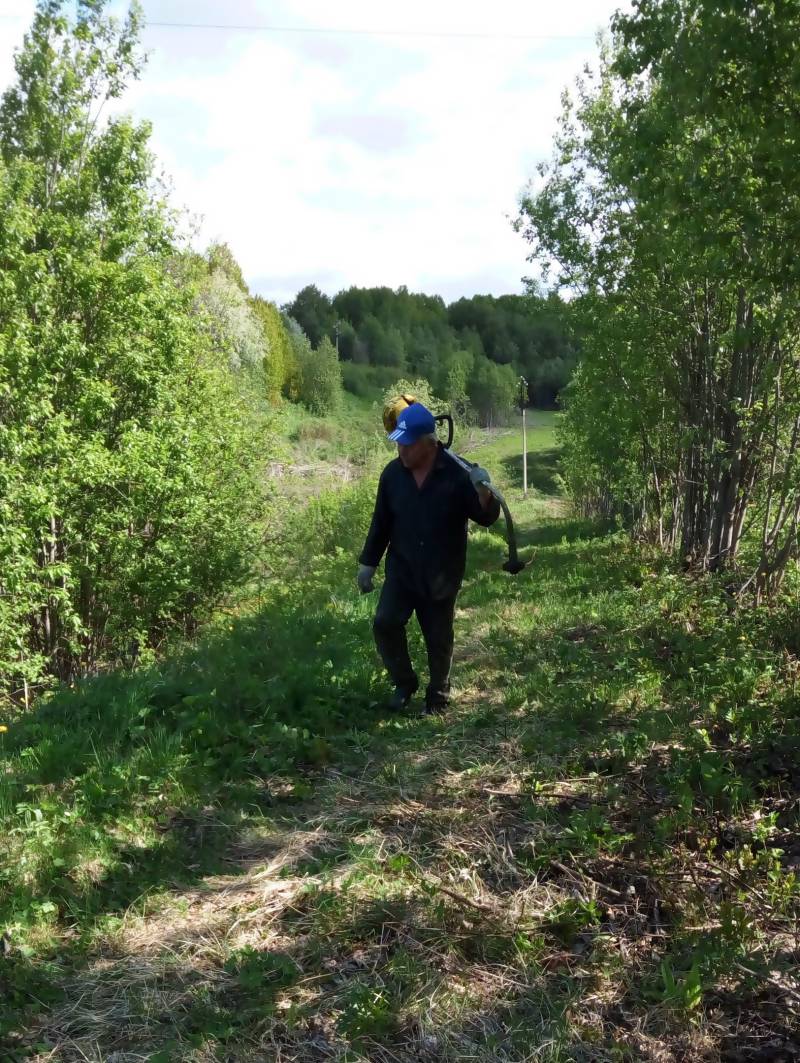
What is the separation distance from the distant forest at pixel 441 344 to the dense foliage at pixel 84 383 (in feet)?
216

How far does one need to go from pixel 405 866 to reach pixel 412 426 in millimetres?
2680

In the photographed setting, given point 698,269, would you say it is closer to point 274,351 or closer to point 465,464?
point 465,464

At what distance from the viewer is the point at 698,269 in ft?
24.4

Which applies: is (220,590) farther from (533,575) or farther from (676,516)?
(676,516)

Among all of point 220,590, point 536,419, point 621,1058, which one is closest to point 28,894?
point 621,1058

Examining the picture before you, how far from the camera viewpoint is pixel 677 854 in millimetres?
3439

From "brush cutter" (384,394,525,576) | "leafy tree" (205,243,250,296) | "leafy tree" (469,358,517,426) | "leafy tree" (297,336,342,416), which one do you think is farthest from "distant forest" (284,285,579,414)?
"brush cutter" (384,394,525,576)

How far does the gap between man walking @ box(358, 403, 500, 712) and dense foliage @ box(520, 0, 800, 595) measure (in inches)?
92.7

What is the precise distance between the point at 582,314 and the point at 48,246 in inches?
415

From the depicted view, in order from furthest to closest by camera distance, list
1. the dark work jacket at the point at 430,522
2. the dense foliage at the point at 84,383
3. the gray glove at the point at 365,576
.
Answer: the dense foliage at the point at 84,383 < the gray glove at the point at 365,576 < the dark work jacket at the point at 430,522

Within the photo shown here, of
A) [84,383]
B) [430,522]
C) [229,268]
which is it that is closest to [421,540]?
[430,522]

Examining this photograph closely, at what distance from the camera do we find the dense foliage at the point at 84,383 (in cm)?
1337

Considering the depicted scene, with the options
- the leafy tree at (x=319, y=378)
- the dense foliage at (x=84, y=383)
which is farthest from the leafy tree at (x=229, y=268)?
the dense foliage at (x=84, y=383)

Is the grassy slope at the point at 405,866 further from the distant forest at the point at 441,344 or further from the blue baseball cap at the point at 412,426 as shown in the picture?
the distant forest at the point at 441,344
